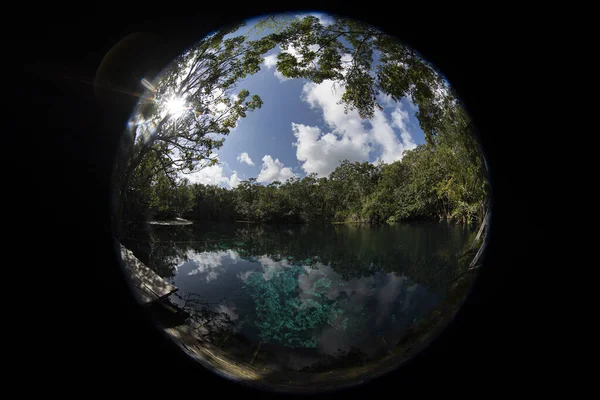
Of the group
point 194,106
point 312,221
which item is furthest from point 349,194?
point 194,106

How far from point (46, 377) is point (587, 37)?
3.60m

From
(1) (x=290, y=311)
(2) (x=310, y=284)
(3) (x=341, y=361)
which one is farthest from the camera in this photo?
(2) (x=310, y=284)

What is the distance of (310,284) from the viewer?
3.82 metres

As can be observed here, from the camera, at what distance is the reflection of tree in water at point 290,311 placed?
9.85 ft

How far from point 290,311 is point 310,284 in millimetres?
584

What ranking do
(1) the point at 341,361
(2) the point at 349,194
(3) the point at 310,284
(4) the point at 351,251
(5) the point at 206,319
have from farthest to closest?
(4) the point at 351,251
(2) the point at 349,194
(3) the point at 310,284
(5) the point at 206,319
(1) the point at 341,361

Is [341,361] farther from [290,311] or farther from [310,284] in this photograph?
[310,284]

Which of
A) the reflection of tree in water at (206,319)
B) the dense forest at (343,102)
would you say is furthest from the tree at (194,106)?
the reflection of tree in water at (206,319)

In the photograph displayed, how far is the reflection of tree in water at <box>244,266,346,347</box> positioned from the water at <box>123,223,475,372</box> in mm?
17

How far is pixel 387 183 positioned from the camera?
3.71m

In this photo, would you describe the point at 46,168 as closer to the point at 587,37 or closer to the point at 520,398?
the point at 520,398

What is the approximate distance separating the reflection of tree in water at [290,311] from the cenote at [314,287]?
0.7 inches

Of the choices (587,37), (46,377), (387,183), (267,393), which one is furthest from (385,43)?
(46,377)

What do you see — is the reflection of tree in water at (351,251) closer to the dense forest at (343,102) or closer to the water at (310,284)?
the water at (310,284)
